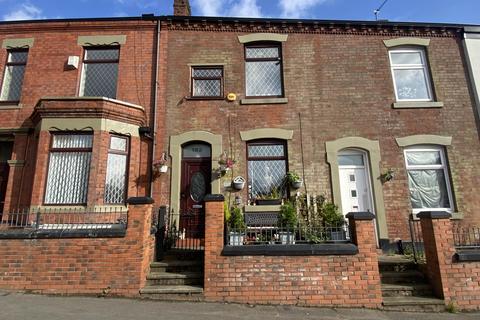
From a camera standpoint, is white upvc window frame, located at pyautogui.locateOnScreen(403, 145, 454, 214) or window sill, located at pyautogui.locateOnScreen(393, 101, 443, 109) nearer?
white upvc window frame, located at pyautogui.locateOnScreen(403, 145, 454, 214)

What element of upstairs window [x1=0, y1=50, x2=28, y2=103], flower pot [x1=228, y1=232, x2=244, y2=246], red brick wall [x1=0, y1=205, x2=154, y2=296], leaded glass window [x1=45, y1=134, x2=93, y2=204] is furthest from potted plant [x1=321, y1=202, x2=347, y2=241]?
upstairs window [x1=0, y1=50, x2=28, y2=103]

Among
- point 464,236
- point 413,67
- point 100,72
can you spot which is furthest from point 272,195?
point 100,72

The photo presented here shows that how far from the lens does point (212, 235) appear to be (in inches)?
243

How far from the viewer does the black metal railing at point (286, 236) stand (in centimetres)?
639

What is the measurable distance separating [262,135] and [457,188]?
228 inches

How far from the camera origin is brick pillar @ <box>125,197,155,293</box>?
610 cm

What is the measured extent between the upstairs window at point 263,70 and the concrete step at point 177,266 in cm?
555

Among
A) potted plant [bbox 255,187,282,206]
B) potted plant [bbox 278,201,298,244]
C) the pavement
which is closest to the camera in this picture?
the pavement

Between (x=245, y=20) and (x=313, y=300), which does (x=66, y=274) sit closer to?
(x=313, y=300)

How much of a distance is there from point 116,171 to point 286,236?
17.0 feet

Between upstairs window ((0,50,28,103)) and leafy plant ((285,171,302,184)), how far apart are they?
8.78 meters

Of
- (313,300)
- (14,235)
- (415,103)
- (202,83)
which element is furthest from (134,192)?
(415,103)

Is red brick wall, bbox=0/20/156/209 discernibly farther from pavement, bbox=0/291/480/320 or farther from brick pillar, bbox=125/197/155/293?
pavement, bbox=0/291/480/320

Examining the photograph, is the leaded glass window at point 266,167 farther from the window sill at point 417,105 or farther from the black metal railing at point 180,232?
the window sill at point 417,105
